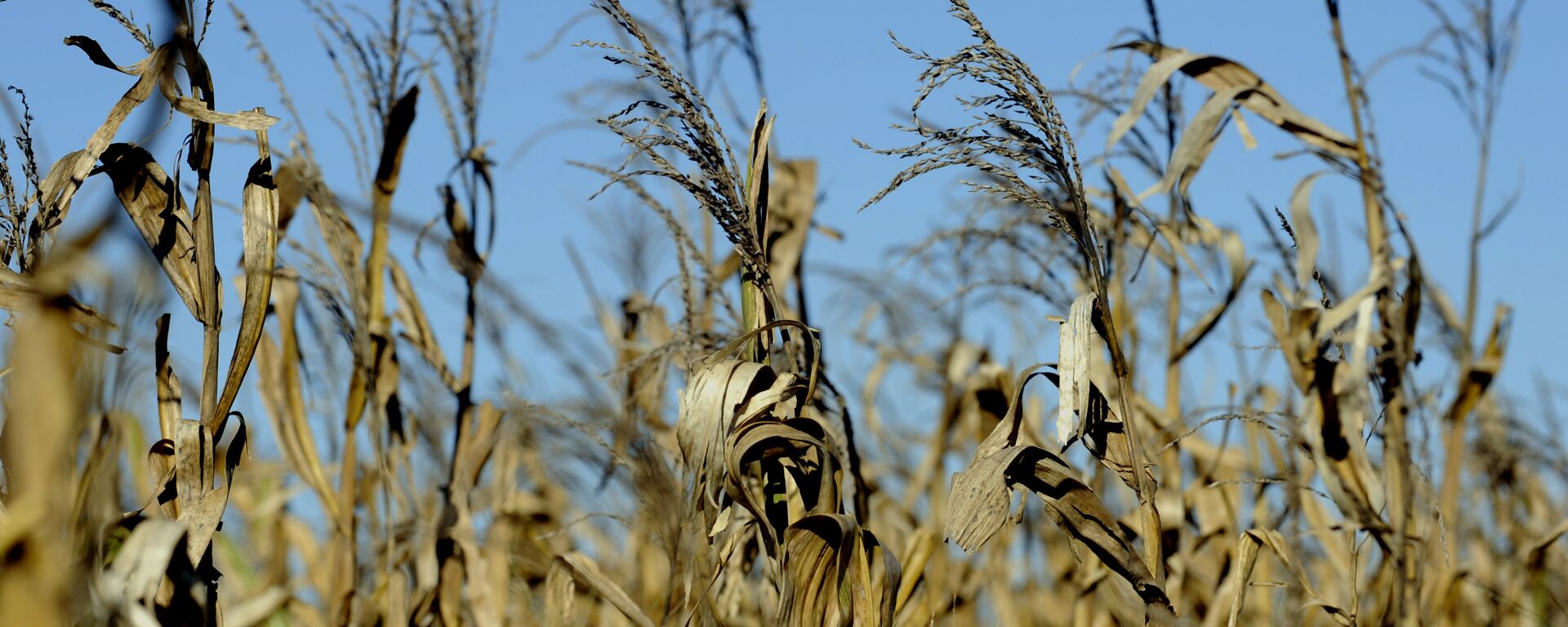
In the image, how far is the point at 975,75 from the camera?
1459 millimetres

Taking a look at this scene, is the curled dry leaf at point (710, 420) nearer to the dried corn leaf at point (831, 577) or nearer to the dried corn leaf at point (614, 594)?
the dried corn leaf at point (831, 577)

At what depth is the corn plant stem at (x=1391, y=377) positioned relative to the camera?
1.40m

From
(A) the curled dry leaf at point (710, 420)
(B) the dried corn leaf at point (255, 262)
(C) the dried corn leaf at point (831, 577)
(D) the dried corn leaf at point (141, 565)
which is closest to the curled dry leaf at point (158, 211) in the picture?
(B) the dried corn leaf at point (255, 262)

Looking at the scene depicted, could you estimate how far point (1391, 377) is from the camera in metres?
1.44

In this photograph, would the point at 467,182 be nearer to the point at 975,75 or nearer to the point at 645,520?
the point at 645,520

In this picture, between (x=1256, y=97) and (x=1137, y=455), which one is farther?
(x=1256, y=97)

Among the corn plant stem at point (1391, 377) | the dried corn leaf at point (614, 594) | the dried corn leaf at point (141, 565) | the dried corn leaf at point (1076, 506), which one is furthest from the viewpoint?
the dried corn leaf at point (614, 594)

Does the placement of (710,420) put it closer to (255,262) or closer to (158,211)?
(255,262)

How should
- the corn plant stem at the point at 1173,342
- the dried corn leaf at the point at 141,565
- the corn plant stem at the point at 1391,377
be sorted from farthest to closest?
the corn plant stem at the point at 1173,342 → the corn plant stem at the point at 1391,377 → the dried corn leaf at the point at 141,565

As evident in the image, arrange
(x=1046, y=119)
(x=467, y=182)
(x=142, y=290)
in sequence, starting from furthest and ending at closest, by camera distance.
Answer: (x=467, y=182) < (x=1046, y=119) < (x=142, y=290)

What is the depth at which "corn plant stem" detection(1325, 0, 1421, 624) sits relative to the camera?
1.40 metres

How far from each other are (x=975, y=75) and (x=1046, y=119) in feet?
0.32

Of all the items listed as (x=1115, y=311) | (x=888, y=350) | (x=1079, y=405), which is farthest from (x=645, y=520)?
(x=888, y=350)

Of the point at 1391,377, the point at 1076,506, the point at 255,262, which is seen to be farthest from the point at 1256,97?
the point at 255,262
